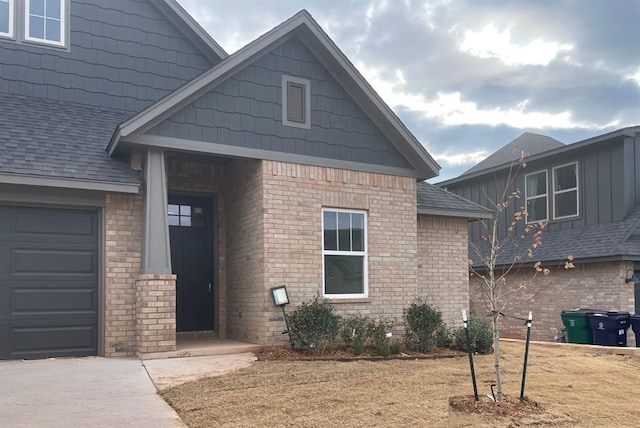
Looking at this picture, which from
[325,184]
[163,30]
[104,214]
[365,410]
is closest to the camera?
[365,410]

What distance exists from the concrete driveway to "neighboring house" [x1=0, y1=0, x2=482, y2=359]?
1.09 metres

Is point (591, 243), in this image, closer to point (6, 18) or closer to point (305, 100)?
point (305, 100)

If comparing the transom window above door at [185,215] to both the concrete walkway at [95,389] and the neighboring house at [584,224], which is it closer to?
the concrete walkway at [95,389]

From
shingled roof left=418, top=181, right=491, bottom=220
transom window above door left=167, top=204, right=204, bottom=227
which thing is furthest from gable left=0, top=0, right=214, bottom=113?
shingled roof left=418, top=181, right=491, bottom=220

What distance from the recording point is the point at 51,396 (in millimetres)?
6680

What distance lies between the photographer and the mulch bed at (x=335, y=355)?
9.20 metres

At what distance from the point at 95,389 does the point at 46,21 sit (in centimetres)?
780

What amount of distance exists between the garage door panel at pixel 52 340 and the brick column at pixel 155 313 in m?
0.90

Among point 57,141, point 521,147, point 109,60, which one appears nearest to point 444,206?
point 109,60

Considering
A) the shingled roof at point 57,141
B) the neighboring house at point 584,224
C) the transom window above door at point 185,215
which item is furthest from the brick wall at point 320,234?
the neighboring house at point 584,224

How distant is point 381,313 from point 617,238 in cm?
796

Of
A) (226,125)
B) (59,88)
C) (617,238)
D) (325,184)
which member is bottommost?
(617,238)

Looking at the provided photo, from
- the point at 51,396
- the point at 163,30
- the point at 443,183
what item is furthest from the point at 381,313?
the point at 443,183

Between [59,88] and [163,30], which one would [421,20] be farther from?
[59,88]
